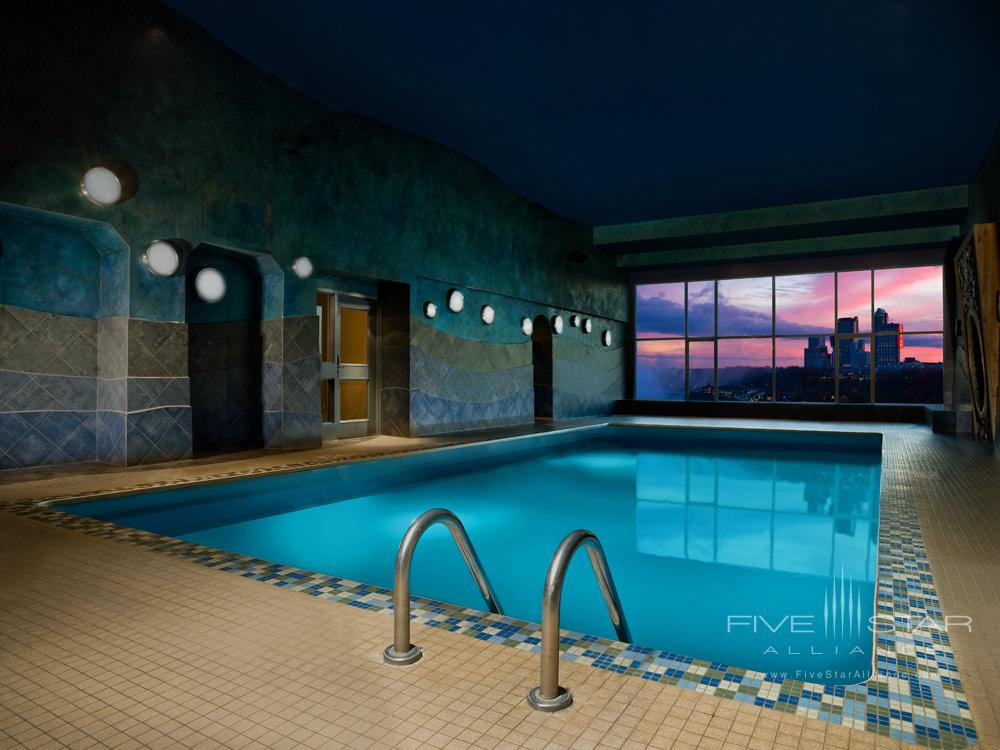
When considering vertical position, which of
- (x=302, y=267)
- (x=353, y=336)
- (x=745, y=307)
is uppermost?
(x=745, y=307)

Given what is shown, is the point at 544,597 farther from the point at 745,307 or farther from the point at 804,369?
the point at 745,307

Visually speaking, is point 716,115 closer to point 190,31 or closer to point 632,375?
point 190,31

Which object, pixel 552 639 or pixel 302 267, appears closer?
pixel 552 639

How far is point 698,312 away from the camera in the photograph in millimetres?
15422

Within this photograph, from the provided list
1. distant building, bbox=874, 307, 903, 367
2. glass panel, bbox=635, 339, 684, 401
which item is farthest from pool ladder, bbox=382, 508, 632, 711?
distant building, bbox=874, 307, 903, 367

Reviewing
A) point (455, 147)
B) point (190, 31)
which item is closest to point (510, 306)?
point (455, 147)

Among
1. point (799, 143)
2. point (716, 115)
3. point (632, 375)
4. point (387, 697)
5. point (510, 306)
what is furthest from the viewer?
point (632, 375)

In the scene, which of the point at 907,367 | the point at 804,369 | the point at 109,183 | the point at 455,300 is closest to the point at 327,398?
the point at 455,300

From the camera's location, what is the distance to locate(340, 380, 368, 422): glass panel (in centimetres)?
828

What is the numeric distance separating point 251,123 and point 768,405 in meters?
10.7

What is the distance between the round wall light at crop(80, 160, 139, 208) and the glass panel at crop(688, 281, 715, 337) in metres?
11.9

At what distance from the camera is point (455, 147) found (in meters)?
9.23

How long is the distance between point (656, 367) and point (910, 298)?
5841 millimetres

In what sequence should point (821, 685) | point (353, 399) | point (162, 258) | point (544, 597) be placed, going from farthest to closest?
point (353, 399) → point (162, 258) → point (821, 685) → point (544, 597)
